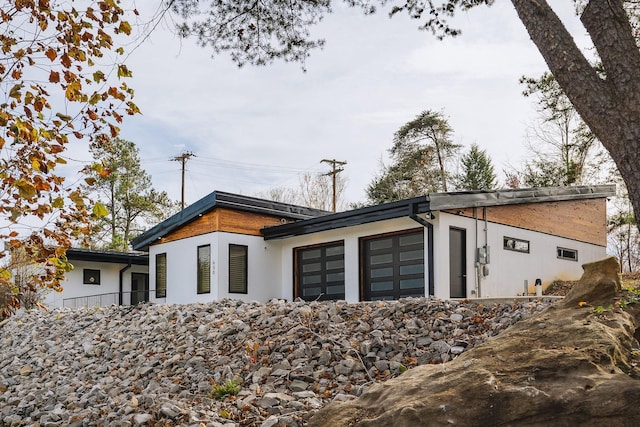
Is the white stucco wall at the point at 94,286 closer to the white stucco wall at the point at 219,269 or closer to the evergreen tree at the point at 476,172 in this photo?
the white stucco wall at the point at 219,269

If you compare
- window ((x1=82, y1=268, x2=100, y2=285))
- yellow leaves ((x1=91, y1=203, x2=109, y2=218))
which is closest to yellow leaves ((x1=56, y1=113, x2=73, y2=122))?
yellow leaves ((x1=91, y1=203, x2=109, y2=218))

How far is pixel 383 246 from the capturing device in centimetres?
1462

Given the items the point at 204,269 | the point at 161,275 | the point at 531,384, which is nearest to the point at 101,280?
the point at 161,275

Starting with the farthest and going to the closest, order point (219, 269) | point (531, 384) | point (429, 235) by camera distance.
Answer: point (219, 269) < point (429, 235) < point (531, 384)

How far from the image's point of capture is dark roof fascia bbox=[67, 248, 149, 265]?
21.1 metres

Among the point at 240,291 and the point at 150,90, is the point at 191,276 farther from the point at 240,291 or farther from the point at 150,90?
the point at 150,90

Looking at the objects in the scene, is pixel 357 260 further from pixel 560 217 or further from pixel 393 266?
pixel 560 217

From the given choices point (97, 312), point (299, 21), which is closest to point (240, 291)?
point (97, 312)

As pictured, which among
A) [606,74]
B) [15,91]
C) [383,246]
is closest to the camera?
[15,91]

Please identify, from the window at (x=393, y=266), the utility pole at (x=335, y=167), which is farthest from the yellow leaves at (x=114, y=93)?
the utility pole at (x=335, y=167)

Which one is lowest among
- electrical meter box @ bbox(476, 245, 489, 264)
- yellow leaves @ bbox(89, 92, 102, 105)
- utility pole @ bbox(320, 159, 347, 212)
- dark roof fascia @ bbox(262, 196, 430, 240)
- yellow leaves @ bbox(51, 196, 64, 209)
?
electrical meter box @ bbox(476, 245, 489, 264)

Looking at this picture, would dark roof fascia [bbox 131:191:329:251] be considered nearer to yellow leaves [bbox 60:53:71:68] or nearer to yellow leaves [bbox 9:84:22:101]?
yellow leaves [bbox 60:53:71:68]

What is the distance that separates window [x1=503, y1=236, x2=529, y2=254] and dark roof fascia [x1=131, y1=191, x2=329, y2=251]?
583 cm

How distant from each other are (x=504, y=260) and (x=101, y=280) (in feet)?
45.8
